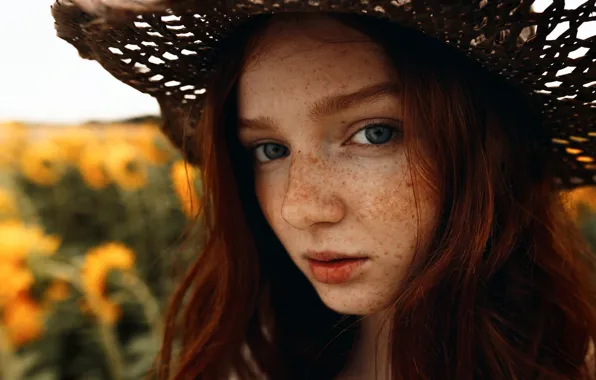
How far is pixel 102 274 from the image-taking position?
136 centimetres

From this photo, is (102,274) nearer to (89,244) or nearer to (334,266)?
(334,266)

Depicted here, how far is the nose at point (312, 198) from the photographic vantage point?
0.82 m

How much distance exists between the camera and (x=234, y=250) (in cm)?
105

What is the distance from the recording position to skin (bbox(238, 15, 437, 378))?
805mm

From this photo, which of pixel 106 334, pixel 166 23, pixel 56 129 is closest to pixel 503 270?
pixel 166 23

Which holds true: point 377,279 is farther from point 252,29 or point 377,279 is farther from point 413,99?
point 252,29

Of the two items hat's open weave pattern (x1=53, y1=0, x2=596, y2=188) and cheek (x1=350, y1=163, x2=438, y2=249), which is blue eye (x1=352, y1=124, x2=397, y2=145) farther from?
hat's open weave pattern (x1=53, y1=0, x2=596, y2=188)

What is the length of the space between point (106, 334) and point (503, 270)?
834 mm

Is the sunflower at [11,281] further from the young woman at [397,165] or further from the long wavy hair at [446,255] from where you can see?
the young woman at [397,165]

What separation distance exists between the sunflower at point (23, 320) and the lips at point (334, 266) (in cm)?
63

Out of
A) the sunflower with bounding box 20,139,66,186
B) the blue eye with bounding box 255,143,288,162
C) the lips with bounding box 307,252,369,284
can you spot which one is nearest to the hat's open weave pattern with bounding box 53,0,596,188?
the blue eye with bounding box 255,143,288,162

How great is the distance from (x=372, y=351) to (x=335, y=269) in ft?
0.76

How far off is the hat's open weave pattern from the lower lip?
298 millimetres

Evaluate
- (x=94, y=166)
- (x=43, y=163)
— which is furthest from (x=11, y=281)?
(x=43, y=163)
